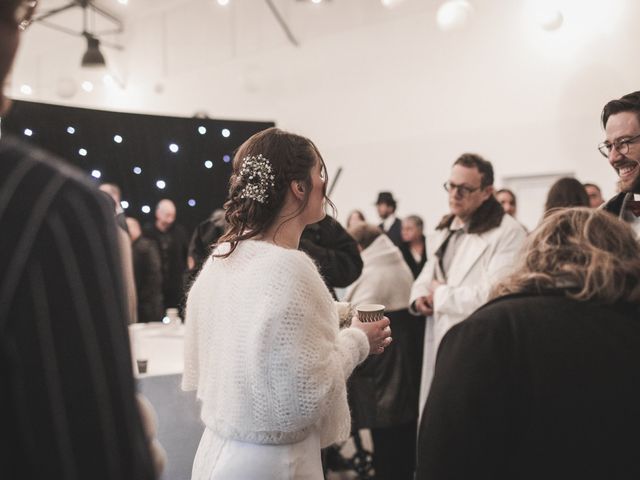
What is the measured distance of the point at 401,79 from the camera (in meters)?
8.59

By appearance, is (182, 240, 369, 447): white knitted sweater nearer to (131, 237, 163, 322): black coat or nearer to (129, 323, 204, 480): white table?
(129, 323, 204, 480): white table

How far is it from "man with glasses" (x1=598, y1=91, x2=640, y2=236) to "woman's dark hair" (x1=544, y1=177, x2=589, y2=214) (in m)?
1.10

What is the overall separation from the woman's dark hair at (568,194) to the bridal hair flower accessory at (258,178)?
79.4 inches

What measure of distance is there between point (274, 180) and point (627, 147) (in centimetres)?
115

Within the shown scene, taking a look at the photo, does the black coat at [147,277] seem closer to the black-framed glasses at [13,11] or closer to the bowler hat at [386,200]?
the bowler hat at [386,200]

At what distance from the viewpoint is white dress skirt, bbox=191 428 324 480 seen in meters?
1.44

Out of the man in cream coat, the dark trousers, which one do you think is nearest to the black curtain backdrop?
the man in cream coat

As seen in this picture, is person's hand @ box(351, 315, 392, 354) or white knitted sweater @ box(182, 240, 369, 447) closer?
white knitted sweater @ box(182, 240, 369, 447)

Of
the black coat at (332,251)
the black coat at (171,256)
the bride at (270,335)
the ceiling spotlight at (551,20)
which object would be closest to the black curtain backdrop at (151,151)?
the black coat at (171,256)

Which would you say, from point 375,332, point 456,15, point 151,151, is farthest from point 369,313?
point 456,15

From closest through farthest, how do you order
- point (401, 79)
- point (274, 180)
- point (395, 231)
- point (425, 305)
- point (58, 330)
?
point (58, 330) → point (274, 180) → point (425, 305) → point (395, 231) → point (401, 79)

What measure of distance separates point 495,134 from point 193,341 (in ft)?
22.3

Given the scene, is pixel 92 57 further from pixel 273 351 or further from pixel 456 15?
pixel 273 351

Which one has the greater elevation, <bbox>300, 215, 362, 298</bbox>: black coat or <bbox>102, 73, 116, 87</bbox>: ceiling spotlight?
<bbox>102, 73, 116, 87</bbox>: ceiling spotlight
